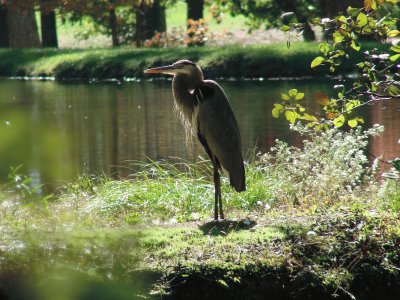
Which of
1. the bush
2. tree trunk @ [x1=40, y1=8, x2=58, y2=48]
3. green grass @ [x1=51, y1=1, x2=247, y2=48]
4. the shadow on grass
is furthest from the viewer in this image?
green grass @ [x1=51, y1=1, x2=247, y2=48]

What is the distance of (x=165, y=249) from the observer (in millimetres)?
5020

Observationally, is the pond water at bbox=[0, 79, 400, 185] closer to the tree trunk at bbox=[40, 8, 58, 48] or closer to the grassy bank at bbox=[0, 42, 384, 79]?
the grassy bank at bbox=[0, 42, 384, 79]

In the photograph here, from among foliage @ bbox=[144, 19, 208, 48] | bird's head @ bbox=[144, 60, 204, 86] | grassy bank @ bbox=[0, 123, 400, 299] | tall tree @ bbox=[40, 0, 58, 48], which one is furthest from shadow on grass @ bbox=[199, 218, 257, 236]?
tall tree @ bbox=[40, 0, 58, 48]

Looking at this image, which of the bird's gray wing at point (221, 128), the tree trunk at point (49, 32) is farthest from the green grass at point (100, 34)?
the bird's gray wing at point (221, 128)

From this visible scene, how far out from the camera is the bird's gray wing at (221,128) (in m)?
6.60

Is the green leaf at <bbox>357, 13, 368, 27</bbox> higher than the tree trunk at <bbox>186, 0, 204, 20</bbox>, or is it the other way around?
the green leaf at <bbox>357, 13, 368, 27</bbox>

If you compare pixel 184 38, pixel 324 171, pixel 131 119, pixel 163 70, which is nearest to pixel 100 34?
pixel 184 38

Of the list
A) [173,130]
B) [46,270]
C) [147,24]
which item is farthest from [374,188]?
[147,24]

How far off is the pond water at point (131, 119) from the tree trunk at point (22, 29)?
756 cm

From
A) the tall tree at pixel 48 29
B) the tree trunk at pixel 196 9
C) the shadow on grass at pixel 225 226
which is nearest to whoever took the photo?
the shadow on grass at pixel 225 226

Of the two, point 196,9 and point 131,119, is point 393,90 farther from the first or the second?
point 196,9

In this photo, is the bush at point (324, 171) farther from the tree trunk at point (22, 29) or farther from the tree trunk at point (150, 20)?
the tree trunk at point (22, 29)

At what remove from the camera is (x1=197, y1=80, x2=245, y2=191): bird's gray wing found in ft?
21.6

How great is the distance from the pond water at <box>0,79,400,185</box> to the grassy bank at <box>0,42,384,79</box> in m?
0.86
